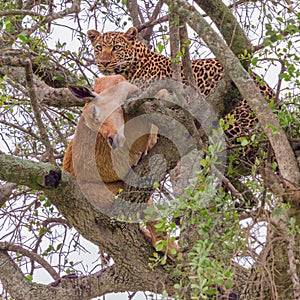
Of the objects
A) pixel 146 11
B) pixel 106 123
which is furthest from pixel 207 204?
pixel 146 11

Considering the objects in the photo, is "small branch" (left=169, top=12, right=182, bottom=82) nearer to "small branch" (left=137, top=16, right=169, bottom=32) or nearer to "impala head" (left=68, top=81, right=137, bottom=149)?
"impala head" (left=68, top=81, right=137, bottom=149)

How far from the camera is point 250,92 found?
13.8 ft

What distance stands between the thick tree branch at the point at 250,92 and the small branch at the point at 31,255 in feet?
7.91

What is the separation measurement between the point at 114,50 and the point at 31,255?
7.83ft

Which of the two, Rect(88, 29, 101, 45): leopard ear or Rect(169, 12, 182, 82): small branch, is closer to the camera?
Rect(169, 12, 182, 82): small branch

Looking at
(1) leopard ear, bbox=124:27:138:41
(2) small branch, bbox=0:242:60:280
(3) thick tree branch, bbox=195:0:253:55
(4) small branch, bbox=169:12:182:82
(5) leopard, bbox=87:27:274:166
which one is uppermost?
(1) leopard ear, bbox=124:27:138:41

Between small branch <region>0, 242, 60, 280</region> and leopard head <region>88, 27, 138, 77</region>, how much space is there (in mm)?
2081

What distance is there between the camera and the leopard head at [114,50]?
718 cm

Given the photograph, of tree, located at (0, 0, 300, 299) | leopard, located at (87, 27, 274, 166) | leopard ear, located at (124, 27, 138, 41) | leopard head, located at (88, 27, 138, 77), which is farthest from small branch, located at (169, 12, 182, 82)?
leopard ear, located at (124, 27, 138, 41)

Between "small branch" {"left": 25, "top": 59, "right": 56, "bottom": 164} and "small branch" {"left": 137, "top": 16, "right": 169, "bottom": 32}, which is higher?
"small branch" {"left": 137, "top": 16, "right": 169, "bottom": 32}

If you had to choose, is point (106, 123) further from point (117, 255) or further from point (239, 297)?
point (239, 297)

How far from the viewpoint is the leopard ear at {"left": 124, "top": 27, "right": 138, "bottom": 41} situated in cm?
740

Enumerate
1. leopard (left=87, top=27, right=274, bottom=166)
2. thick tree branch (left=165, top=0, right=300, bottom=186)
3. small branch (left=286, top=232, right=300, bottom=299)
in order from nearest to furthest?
1. small branch (left=286, top=232, right=300, bottom=299)
2. thick tree branch (left=165, top=0, right=300, bottom=186)
3. leopard (left=87, top=27, right=274, bottom=166)

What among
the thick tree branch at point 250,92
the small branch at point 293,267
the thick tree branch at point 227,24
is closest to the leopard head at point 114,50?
the thick tree branch at point 227,24
